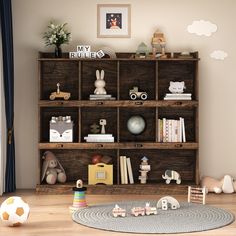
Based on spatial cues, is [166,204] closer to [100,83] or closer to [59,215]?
[59,215]

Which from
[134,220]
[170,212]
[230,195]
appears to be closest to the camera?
[134,220]

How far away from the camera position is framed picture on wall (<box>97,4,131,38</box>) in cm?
622

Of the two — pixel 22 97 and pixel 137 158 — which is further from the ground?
pixel 22 97

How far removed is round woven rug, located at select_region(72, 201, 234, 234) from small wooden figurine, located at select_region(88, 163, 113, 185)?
92 centimetres

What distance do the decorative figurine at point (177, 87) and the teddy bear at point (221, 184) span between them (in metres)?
0.93

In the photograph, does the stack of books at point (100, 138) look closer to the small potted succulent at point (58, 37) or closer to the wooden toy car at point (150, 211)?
the small potted succulent at point (58, 37)

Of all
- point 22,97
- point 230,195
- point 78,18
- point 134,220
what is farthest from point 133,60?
point 134,220

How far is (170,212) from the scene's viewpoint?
4.86 metres

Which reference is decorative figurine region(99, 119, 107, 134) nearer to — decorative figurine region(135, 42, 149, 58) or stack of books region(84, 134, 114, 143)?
stack of books region(84, 134, 114, 143)

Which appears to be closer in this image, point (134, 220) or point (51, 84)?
point (134, 220)

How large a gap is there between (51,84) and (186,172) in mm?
1640

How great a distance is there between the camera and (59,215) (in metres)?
4.82

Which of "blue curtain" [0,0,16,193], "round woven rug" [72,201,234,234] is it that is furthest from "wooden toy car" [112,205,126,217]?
"blue curtain" [0,0,16,193]

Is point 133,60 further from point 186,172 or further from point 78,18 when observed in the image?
point 186,172
